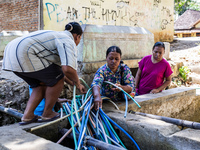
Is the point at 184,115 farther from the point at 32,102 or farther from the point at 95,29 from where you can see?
the point at 32,102

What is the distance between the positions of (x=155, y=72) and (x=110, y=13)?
6455 millimetres

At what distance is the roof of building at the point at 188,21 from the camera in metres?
22.3

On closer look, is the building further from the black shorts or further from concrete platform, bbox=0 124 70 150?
concrete platform, bbox=0 124 70 150

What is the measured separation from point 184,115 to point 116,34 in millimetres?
2272

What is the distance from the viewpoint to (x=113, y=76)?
3438 mm

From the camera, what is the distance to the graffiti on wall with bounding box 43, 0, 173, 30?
8.15 m

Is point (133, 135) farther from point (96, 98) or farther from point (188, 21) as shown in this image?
point (188, 21)

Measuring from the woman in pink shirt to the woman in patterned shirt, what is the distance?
92 cm

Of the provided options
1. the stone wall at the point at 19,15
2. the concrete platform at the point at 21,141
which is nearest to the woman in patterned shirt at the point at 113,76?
the concrete platform at the point at 21,141

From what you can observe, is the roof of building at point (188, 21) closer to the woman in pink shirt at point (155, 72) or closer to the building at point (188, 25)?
the building at point (188, 25)

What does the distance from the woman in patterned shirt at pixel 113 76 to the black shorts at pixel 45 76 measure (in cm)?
62

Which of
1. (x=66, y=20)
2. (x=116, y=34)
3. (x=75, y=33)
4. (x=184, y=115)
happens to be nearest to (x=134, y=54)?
(x=116, y=34)

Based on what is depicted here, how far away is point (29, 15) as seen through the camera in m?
8.66

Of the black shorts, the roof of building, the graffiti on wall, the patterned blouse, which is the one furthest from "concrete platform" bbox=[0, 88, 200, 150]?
the roof of building
